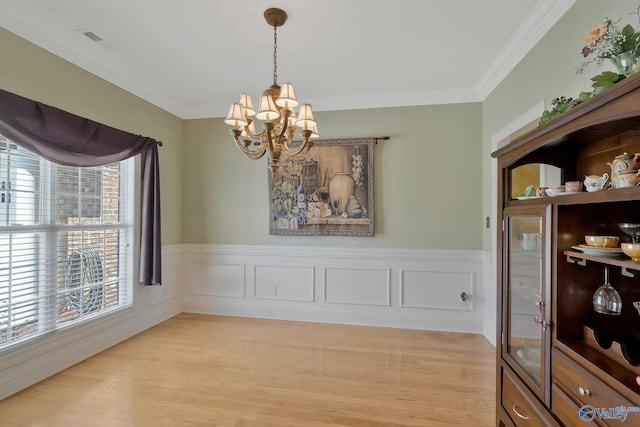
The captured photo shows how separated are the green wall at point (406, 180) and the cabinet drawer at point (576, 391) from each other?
237cm

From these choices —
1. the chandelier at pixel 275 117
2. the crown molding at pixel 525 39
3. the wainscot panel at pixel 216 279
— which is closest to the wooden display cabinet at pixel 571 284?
the crown molding at pixel 525 39

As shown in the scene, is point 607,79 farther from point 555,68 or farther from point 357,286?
point 357,286

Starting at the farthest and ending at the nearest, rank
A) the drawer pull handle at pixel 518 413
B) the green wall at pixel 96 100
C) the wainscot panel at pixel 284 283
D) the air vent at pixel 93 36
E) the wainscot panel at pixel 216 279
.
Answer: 1. the wainscot panel at pixel 216 279
2. the wainscot panel at pixel 284 283
3. the air vent at pixel 93 36
4. the green wall at pixel 96 100
5. the drawer pull handle at pixel 518 413

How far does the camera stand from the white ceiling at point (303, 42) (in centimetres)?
211

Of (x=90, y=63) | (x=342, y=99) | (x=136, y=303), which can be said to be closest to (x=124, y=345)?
(x=136, y=303)

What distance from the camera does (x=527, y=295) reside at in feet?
5.03

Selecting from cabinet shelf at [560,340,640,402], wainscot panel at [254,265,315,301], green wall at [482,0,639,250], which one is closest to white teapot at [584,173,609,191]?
cabinet shelf at [560,340,640,402]

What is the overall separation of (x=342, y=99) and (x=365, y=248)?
73.3 inches

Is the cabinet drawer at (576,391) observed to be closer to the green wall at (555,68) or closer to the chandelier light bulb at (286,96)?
the green wall at (555,68)

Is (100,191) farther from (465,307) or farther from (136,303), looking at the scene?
(465,307)

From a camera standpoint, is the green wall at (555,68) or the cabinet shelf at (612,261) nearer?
the cabinet shelf at (612,261)

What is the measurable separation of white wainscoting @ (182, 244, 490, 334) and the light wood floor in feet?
1.06

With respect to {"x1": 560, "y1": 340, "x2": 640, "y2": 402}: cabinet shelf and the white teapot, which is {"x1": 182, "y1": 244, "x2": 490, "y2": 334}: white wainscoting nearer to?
{"x1": 560, "y1": 340, "x2": 640, "y2": 402}: cabinet shelf

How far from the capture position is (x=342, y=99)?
3676mm
